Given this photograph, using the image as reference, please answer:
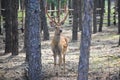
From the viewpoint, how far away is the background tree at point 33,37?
980cm

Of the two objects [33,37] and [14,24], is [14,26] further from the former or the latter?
[33,37]

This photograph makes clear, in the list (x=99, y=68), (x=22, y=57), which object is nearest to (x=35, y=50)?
(x=99, y=68)

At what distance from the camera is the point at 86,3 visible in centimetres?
805

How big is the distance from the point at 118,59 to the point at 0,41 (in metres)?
9.55

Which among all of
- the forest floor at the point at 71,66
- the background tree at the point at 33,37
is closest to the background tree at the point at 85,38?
the background tree at the point at 33,37

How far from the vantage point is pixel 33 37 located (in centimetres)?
998

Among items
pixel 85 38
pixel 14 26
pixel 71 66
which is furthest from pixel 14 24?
pixel 85 38

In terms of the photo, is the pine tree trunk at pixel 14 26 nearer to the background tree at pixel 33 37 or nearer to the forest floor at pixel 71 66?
the forest floor at pixel 71 66

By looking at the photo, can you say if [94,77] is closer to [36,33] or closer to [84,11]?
[36,33]

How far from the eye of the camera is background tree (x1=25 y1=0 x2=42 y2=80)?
9805 mm

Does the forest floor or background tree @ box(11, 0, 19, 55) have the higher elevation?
background tree @ box(11, 0, 19, 55)

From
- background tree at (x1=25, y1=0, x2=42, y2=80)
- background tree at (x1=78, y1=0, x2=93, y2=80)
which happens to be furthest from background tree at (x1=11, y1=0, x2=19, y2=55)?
background tree at (x1=78, y1=0, x2=93, y2=80)

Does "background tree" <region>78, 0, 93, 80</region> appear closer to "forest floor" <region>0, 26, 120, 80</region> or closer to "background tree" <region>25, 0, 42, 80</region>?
"background tree" <region>25, 0, 42, 80</region>

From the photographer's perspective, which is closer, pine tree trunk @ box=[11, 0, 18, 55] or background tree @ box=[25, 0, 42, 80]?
background tree @ box=[25, 0, 42, 80]
